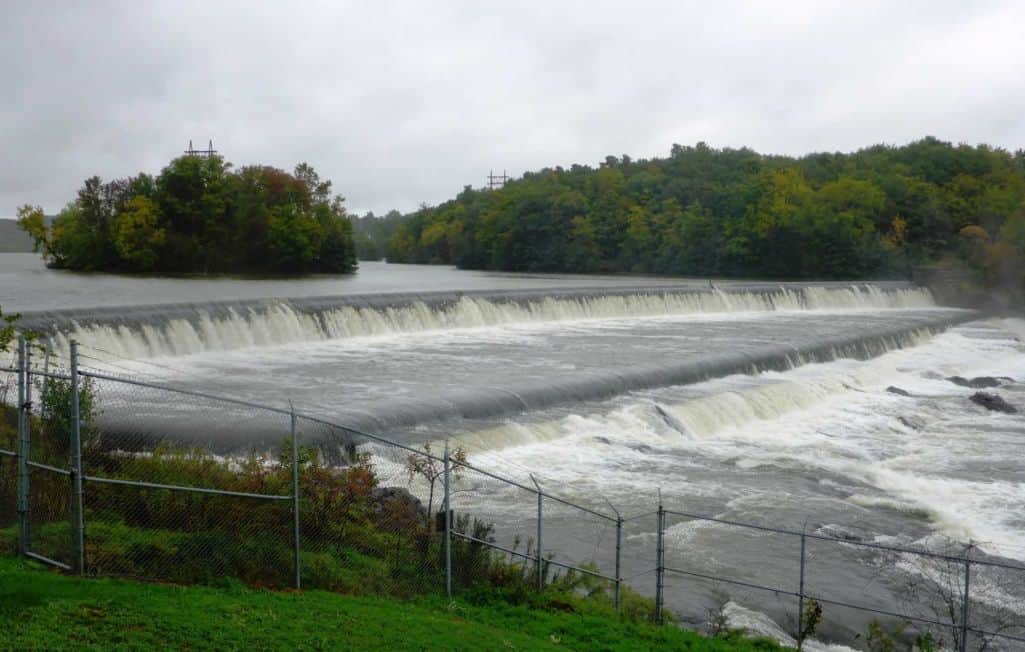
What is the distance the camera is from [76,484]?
7328 mm

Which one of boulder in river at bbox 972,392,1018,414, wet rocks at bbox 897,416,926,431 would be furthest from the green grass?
boulder in river at bbox 972,392,1018,414

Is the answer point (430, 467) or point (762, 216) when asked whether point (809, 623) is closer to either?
point (430, 467)

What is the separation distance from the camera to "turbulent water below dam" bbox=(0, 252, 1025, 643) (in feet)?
43.3

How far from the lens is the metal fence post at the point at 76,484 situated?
722 centimetres

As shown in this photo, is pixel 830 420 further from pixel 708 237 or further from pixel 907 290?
pixel 708 237

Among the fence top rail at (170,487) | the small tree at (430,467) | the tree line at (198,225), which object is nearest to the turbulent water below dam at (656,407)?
the small tree at (430,467)

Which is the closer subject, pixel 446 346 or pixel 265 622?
pixel 265 622

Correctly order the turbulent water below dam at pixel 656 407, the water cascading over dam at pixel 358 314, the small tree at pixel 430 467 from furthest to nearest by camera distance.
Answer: the water cascading over dam at pixel 358 314
the turbulent water below dam at pixel 656 407
the small tree at pixel 430 467

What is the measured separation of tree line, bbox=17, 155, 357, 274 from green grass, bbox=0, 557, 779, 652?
62.8 m

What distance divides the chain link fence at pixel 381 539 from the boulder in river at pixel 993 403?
522 inches

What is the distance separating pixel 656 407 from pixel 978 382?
13845 millimetres

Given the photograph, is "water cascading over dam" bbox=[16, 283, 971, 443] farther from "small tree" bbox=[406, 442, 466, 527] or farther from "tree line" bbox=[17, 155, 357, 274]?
"tree line" bbox=[17, 155, 357, 274]

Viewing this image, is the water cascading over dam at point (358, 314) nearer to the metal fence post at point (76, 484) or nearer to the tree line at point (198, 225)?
the metal fence post at point (76, 484)

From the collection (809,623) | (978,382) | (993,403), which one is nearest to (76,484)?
(809,623)
